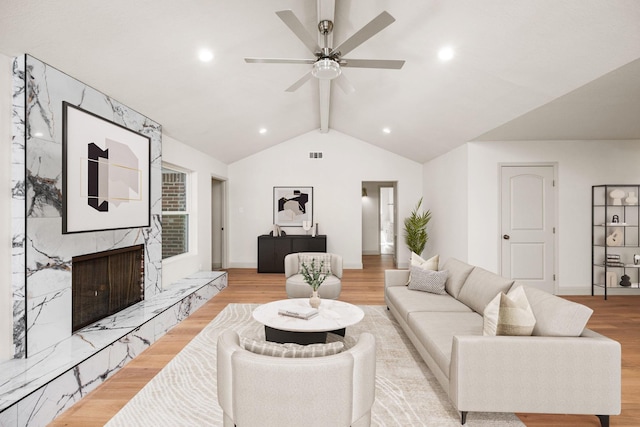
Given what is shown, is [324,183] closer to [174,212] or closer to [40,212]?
[174,212]

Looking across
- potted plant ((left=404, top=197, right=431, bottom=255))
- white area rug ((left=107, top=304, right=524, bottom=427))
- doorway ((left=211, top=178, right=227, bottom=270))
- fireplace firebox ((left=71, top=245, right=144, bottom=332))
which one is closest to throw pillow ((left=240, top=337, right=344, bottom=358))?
white area rug ((left=107, top=304, right=524, bottom=427))

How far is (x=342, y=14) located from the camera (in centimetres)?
302

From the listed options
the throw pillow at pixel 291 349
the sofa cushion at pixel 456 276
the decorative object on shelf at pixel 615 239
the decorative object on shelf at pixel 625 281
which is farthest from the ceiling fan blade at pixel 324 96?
the decorative object on shelf at pixel 625 281

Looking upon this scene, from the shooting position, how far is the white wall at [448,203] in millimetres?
5215

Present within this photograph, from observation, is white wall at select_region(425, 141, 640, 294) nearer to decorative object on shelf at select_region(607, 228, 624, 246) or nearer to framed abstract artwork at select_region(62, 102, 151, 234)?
decorative object on shelf at select_region(607, 228, 624, 246)

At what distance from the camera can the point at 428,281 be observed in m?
3.64

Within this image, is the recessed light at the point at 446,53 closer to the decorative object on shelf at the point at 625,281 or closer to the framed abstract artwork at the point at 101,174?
the framed abstract artwork at the point at 101,174

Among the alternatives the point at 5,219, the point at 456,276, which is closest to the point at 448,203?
the point at 456,276

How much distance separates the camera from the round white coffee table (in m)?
2.57

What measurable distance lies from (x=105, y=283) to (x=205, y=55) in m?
2.48

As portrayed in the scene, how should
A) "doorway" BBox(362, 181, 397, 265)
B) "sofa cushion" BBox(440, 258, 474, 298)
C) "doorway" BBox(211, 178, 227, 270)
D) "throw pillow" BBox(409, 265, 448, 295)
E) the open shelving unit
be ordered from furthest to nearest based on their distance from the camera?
"doorway" BBox(362, 181, 397, 265), "doorway" BBox(211, 178, 227, 270), the open shelving unit, "throw pillow" BBox(409, 265, 448, 295), "sofa cushion" BBox(440, 258, 474, 298)

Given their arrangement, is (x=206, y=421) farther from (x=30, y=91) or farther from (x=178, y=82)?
(x=178, y=82)

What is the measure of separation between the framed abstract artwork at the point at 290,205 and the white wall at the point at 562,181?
3.59 meters

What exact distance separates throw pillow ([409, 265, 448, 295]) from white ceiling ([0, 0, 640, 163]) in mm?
2048
